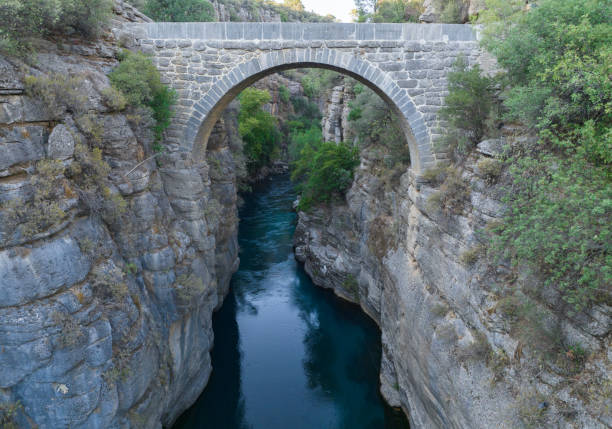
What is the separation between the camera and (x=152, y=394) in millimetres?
7188

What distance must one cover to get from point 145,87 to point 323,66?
3.91 metres

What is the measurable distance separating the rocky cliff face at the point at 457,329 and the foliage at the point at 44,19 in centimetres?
737

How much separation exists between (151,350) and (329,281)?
29.2ft

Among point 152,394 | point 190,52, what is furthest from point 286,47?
point 152,394

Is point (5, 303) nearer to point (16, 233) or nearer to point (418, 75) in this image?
point (16, 233)

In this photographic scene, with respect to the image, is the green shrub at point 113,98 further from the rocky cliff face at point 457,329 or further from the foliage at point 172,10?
the foliage at point 172,10

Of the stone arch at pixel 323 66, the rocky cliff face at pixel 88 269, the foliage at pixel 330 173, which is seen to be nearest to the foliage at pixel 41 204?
the rocky cliff face at pixel 88 269

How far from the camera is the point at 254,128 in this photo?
84.2ft

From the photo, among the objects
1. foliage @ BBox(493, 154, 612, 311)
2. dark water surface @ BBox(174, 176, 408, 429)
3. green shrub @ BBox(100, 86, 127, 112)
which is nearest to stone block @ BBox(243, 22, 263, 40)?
green shrub @ BBox(100, 86, 127, 112)

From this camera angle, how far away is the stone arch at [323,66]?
8.48 metres

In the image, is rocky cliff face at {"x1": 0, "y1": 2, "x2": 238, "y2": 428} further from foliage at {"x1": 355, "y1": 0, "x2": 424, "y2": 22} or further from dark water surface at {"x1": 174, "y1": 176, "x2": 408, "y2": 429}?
foliage at {"x1": 355, "y1": 0, "x2": 424, "y2": 22}

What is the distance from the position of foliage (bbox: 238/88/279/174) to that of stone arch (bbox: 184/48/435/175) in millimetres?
15122

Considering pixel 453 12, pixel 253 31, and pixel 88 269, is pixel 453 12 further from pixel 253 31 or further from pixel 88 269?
pixel 88 269

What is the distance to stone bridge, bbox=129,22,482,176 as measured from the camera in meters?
8.38
